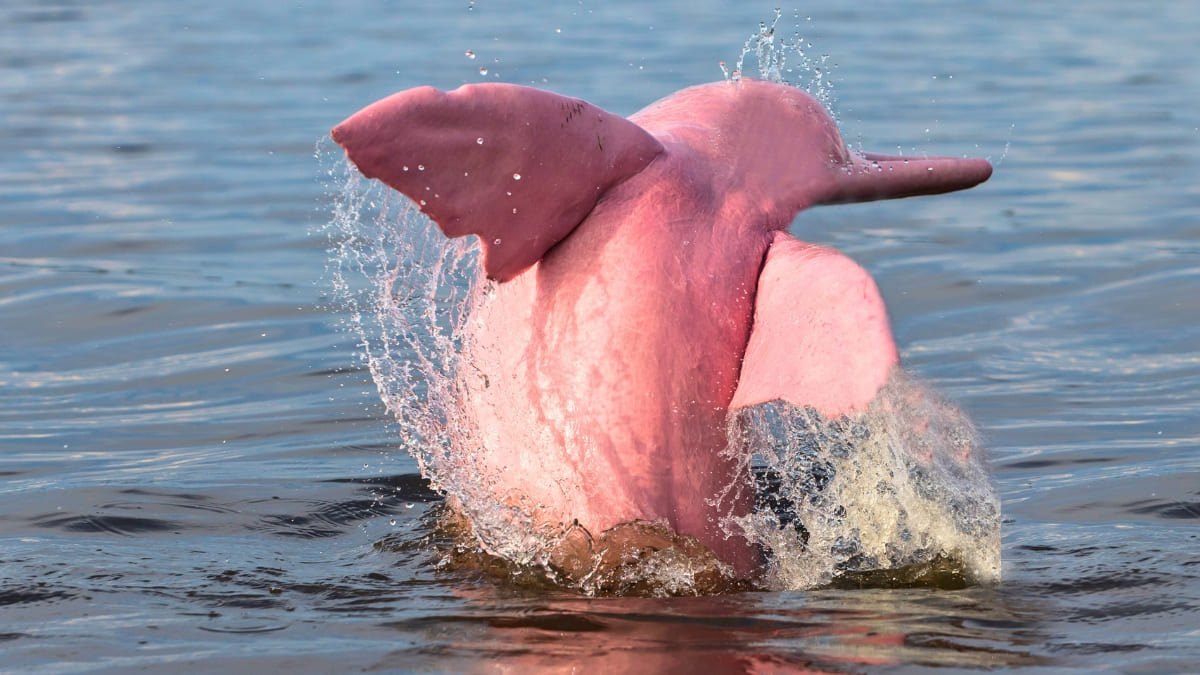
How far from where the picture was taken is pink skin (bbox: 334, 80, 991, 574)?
3906 mm

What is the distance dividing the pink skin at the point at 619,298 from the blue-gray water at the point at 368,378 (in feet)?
1.17

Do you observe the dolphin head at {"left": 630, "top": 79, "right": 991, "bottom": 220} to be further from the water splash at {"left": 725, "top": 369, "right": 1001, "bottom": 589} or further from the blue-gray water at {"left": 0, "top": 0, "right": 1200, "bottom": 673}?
the blue-gray water at {"left": 0, "top": 0, "right": 1200, "bottom": 673}

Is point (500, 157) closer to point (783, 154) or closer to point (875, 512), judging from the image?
point (783, 154)

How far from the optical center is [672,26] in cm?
2014

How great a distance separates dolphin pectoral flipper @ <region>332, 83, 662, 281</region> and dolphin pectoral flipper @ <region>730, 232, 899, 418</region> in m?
0.53

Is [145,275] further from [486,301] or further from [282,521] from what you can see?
[486,301]

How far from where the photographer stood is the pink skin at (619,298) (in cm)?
391

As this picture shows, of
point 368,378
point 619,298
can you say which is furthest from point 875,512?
point 368,378

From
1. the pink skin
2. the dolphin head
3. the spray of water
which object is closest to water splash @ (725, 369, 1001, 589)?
the spray of water

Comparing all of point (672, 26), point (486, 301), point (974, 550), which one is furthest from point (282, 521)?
point (672, 26)

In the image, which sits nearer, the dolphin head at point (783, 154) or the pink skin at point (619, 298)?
the pink skin at point (619, 298)

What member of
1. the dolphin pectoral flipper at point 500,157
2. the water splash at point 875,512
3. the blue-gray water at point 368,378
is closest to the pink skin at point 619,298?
the dolphin pectoral flipper at point 500,157

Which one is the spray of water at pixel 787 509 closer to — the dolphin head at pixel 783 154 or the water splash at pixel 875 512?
the water splash at pixel 875 512

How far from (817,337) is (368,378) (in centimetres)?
408
